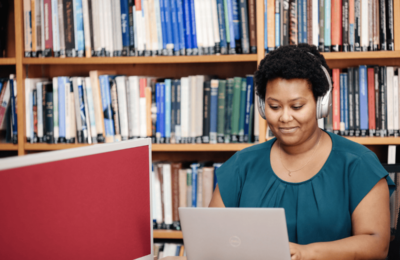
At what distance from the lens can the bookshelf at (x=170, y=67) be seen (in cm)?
180

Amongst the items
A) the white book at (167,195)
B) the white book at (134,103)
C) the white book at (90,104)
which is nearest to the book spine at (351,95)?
the white book at (167,195)

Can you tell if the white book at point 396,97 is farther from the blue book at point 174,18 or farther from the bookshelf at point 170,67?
the blue book at point 174,18

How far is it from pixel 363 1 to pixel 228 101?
77 centimetres

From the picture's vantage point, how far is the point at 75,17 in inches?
76.5

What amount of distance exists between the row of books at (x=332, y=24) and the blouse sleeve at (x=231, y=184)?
0.72 metres

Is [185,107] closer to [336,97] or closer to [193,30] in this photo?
[193,30]

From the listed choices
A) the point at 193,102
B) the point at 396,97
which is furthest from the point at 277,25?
the point at 396,97

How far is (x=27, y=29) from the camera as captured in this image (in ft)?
6.56

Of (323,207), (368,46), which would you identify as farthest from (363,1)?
(323,207)

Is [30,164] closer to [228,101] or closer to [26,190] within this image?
[26,190]

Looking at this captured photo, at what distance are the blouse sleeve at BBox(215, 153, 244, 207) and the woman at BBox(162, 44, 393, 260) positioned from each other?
6 cm

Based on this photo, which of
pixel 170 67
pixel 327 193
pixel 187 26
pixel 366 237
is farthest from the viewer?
pixel 170 67

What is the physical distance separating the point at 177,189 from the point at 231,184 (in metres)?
0.66

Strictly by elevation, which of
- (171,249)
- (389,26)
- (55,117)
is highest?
(389,26)
